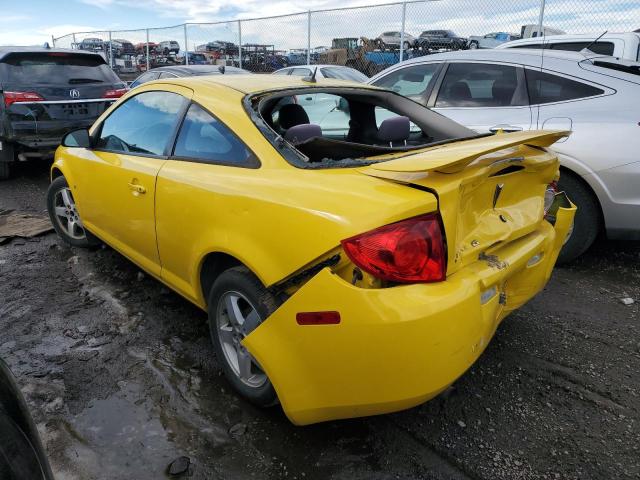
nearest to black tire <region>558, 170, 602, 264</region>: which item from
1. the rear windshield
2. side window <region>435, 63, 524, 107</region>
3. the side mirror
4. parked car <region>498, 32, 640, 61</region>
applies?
side window <region>435, 63, 524, 107</region>

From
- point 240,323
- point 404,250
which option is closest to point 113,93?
point 240,323

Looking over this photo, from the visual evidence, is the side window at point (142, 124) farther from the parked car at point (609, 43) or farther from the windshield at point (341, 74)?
the windshield at point (341, 74)

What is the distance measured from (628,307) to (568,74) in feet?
6.36

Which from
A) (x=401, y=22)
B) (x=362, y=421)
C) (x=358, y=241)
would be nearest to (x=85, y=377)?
(x=362, y=421)

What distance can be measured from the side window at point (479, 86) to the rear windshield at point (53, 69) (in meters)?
4.91

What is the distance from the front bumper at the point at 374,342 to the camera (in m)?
1.71

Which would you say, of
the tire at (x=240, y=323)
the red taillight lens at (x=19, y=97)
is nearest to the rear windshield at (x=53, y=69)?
the red taillight lens at (x=19, y=97)

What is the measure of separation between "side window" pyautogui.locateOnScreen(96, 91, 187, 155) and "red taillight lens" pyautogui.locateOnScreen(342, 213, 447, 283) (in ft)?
5.37

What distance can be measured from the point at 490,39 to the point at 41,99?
9419 millimetres

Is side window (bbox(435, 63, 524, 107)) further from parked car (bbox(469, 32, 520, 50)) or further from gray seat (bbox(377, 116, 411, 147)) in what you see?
parked car (bbox(469, 32, 520, 50))

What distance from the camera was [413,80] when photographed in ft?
17.1

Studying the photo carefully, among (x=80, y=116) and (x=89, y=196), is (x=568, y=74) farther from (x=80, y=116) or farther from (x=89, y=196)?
(x=80, y=116)

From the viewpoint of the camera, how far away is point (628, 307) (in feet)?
11.3

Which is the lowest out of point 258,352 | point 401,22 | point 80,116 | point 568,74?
point 258,352
